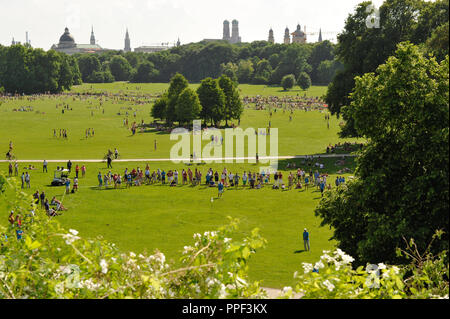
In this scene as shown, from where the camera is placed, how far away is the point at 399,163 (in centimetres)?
1459

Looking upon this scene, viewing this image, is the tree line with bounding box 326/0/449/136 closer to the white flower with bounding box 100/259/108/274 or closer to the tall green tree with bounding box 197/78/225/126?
the tall green tree with bounding box 197/78/225/126

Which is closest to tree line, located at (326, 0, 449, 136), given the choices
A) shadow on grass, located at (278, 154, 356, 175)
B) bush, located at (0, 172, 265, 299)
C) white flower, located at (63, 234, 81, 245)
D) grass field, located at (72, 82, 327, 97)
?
shadow on grass, located at (278, 154, 356, 175)

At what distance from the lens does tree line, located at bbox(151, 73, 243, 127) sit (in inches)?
2785

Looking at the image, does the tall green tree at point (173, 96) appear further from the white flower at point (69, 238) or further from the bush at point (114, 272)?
the white flower at point (69, 238)

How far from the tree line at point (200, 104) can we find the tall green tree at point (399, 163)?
5509 centimetres

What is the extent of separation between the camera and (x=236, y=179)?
36.7 meters

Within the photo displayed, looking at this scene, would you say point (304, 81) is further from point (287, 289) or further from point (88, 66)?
point (287, 289)

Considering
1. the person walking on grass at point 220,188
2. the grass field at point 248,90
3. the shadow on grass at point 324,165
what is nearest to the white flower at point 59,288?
the person walking on grass at point 220,188

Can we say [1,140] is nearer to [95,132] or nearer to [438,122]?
[95,132]

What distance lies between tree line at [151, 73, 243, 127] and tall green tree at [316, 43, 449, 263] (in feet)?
181

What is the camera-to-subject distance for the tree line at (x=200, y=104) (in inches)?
2785

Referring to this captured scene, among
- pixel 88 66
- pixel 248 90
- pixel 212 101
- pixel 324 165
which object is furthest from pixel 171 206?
pixel 88 66
